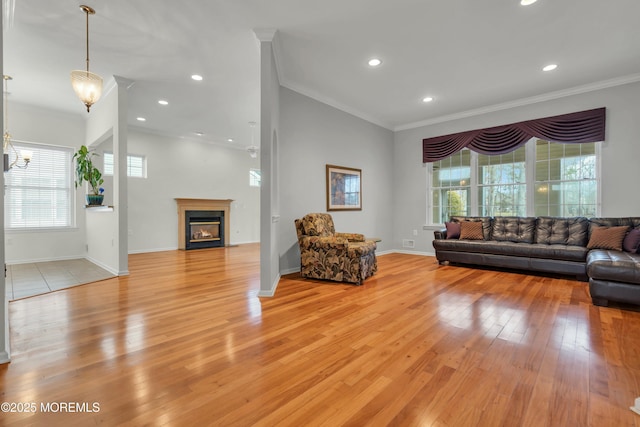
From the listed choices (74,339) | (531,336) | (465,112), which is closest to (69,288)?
(74,339)

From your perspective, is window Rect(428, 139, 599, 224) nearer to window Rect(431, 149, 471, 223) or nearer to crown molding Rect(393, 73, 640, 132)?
window Rect(431, 149, 471, 223)

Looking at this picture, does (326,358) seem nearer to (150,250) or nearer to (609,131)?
(609,131)

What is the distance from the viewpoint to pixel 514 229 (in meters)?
5.12

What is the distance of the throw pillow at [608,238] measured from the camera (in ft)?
13.2

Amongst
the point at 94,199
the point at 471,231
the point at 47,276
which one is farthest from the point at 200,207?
the point at 471,231

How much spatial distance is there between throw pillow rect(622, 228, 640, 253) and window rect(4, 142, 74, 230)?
970cm

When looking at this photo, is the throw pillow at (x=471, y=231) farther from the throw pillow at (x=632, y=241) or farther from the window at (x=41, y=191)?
the window at (x=41, y=191)

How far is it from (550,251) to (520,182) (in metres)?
1.72

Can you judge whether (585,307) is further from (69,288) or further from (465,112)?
(69,288)

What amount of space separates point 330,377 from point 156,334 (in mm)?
1557

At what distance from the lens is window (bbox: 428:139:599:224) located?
16.3ft

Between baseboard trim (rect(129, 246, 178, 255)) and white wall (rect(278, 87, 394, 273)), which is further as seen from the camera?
baseboard trim (rect(129, 246, 178, 255))

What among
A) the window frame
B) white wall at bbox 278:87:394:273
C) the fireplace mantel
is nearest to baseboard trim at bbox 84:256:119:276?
the window frame

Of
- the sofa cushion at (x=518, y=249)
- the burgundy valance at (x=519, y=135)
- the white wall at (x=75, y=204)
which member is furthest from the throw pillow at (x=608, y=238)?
the white wall at (x=75, y=204)
